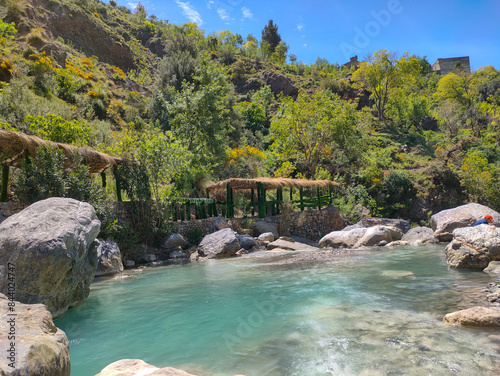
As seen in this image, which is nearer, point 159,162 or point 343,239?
point 159,162

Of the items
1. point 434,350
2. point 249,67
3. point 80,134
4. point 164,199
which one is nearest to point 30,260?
point 434,350

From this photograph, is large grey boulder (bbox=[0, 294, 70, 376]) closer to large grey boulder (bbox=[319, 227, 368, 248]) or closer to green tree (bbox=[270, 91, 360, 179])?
large grey boulder (bbox=[319, 227, 368, 248])

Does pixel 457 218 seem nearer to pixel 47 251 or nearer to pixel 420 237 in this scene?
pixel 420 237

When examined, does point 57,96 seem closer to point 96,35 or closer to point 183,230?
point 183,230

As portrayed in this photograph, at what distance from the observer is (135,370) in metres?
3.14

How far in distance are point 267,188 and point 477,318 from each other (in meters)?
13.5

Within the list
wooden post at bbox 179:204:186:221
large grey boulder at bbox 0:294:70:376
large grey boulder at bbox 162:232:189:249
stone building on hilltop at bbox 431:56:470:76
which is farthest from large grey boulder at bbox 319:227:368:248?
stone building on hilltop at bbox 431:56:470:76

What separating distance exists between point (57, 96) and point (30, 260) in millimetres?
21425

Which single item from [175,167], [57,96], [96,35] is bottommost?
[175,167]

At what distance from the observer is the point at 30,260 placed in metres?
4.97

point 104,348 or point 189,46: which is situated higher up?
point 189,46

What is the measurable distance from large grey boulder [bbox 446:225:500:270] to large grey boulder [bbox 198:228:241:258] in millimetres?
7492

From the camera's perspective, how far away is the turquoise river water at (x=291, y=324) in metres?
3.67

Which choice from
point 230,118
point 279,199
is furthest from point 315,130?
point 230,118
